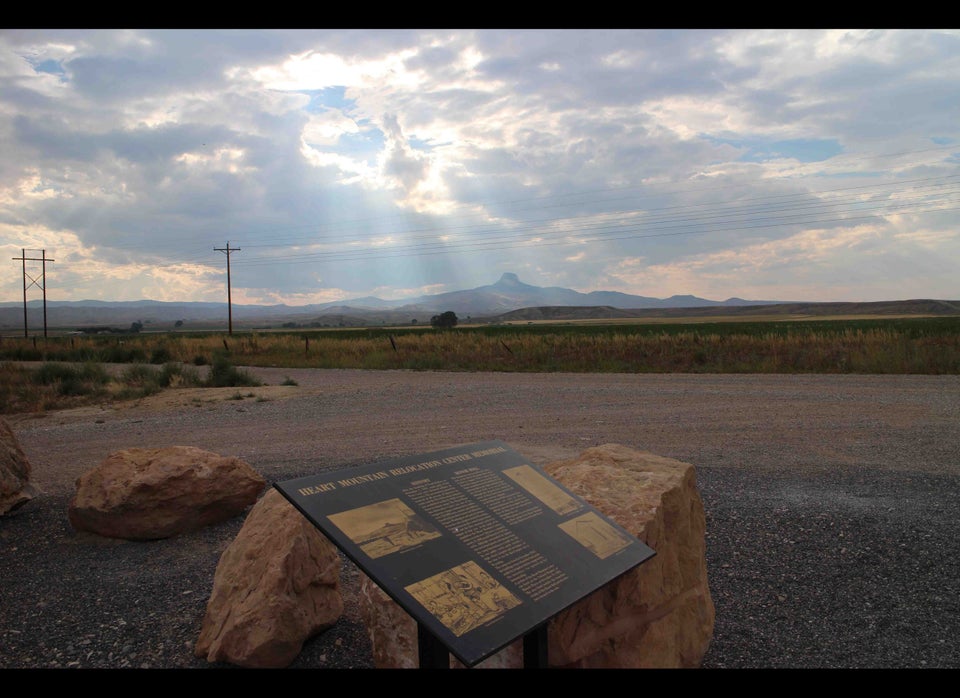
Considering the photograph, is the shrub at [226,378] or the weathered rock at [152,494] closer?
the weathered rock at [152,494]

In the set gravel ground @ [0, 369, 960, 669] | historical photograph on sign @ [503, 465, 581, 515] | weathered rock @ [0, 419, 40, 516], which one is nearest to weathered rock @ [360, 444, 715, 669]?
historical photograph on sign @ [503, 465, 581, 515]

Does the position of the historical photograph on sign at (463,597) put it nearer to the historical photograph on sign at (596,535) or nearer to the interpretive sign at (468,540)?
the interpretive sign at (468,540)

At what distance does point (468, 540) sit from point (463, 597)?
1.24 feet

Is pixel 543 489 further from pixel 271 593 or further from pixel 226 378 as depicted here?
pixel 226 378

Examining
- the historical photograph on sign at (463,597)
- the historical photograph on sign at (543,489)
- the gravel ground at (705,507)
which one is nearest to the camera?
the historical photograph on sign at (463,597)

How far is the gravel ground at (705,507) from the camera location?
4262 millimetres

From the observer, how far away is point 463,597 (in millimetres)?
2703

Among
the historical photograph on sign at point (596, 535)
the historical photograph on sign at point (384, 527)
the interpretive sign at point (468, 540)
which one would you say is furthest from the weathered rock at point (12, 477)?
the historical photograph on sign at point (596, 535)

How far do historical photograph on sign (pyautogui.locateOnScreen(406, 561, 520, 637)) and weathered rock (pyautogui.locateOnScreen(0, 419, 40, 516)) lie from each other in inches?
224

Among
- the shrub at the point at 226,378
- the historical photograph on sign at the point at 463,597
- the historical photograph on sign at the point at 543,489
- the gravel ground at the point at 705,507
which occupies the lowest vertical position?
the gravel ground at the point at 705,507

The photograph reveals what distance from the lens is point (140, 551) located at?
19.1 feet

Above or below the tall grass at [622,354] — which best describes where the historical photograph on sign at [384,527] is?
above

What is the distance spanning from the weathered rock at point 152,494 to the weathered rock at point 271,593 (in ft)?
6.40

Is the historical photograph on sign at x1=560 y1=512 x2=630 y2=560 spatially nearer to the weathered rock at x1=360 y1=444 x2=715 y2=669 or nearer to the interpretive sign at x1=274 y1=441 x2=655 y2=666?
the interpretive sign at x1=274 y1=441 x2=655 y2=666
